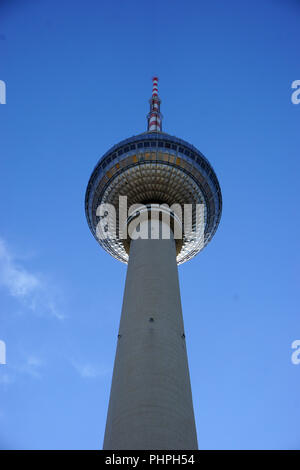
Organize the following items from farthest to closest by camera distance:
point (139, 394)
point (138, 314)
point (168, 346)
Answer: point (138, 314) → point (168, 346) → point (139, 394)

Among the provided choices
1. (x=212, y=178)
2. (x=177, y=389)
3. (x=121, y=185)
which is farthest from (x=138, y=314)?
(x=212, y=178)

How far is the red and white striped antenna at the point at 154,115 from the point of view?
37.8 metres

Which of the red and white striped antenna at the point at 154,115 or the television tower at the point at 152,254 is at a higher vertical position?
the red and white striped antenna at the point at 154,115

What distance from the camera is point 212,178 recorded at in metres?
32.0

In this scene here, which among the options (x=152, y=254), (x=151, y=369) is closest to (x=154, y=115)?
(x=152, y=254)

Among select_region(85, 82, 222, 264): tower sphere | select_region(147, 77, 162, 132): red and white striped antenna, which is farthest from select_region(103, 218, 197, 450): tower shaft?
select_region(147, 77, 162, 132): red and white striped antenna

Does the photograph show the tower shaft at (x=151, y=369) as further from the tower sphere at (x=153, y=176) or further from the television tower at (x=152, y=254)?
the tower sphere at (x=153, y=176)

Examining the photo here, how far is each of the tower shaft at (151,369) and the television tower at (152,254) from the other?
0.04 metres

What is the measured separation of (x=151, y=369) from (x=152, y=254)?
7.79 m

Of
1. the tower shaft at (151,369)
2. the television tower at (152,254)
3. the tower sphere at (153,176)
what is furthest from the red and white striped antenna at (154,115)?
the tower shaft at (151,369)

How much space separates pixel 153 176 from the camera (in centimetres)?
3009

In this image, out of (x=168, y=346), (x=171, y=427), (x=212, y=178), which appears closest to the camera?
(x=171, y=427)
